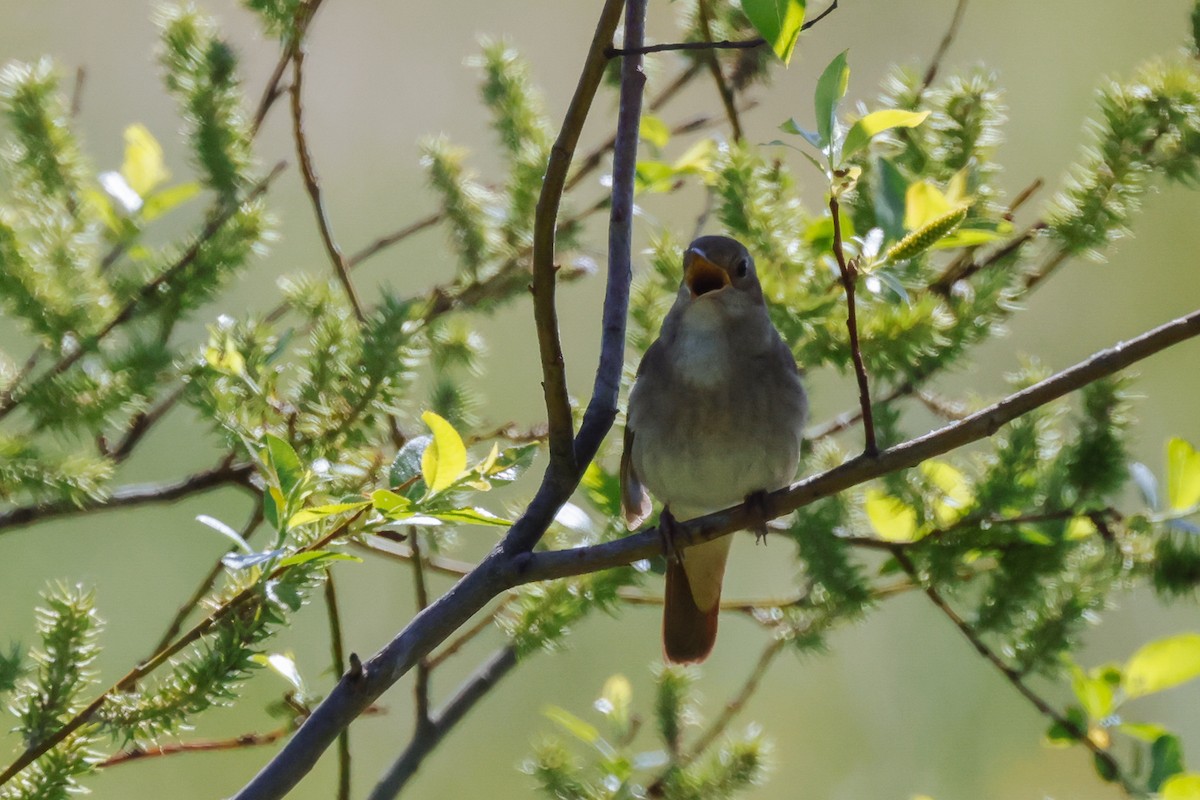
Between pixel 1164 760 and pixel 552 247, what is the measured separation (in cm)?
118

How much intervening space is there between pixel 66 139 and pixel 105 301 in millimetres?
382

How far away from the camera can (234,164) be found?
83.0 inches

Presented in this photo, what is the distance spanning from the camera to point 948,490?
84.0 inches

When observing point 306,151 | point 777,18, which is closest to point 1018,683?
point 777,18

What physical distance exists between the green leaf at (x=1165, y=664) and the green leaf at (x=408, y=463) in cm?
115

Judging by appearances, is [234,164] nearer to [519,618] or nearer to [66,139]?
[66,139]

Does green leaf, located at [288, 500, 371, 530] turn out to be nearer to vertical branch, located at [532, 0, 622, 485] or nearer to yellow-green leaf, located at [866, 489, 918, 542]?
vertical branch, located at [532, 0, 622, 485]

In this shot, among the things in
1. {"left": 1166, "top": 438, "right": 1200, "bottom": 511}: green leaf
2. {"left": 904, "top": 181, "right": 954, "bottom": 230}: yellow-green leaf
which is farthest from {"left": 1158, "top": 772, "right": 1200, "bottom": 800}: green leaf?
{"left": 904, "top": 181, "right": 954, "bottom": 230}: yellow-green leaf

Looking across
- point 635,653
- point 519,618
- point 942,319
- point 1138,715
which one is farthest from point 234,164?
point 1138,715

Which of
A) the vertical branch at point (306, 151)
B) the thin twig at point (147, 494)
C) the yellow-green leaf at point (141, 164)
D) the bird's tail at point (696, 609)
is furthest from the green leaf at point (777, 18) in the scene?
the bird's tail at point (696, 609)

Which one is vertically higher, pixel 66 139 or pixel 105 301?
pixel 66 139

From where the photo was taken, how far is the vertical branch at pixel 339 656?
5.59 ft

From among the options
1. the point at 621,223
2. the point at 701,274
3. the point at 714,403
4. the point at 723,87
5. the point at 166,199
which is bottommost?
the point at 166,199

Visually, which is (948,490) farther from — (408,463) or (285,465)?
(285,465)
